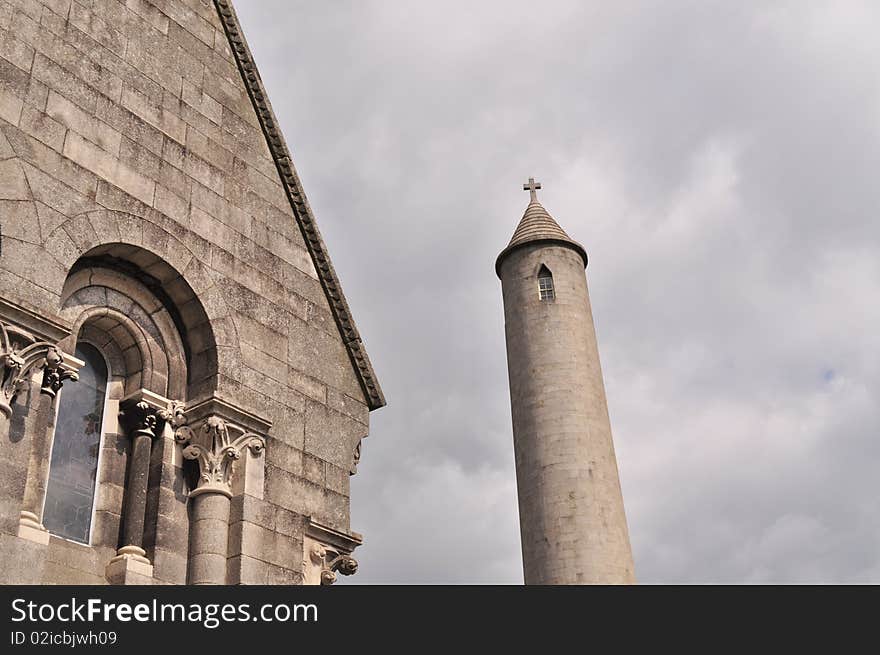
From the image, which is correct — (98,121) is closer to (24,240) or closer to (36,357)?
(24,240)

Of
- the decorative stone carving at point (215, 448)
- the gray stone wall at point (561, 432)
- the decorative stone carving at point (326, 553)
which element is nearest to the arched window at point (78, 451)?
the decorative stone carving at point (215, 448)

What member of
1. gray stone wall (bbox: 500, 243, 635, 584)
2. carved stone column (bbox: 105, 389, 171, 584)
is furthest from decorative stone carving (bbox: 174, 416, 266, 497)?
gray stone wall (bbox: 500, 243, 635, 584)

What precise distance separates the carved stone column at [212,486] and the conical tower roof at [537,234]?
933 inches

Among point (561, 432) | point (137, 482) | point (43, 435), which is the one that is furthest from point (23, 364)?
point (561, 432)

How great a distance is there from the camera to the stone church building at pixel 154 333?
9016 millimetres

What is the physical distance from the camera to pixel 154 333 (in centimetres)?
1062

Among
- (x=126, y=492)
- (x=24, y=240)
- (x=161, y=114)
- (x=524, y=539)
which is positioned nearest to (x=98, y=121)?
(x=161, y=114)

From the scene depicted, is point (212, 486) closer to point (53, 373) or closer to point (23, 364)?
point (53, 373)

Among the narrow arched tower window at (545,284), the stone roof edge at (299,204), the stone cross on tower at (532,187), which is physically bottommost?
the stone roof edge at (299,204)

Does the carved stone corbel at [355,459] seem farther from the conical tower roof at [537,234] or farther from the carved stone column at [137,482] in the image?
the conical tower roof at [537,234]

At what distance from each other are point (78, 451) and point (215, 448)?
1.29 metres

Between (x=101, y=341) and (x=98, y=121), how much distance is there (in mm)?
2250
